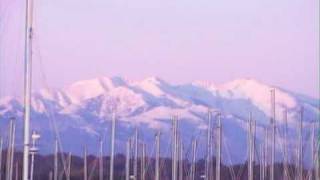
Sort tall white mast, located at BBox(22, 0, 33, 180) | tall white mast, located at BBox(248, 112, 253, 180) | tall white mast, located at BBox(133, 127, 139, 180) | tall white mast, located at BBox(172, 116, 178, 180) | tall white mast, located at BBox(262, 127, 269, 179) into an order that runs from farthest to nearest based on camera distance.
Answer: tall white mast, located at BBox(133, 127, 139, 180) → tall white mast, located at BBox(172, 116, 178, 180) → tall white mast, located at BBox(262, 127, 269, 179) → tall white mast, located at BBox(248, 112, 253, 180) → tall white mast, located at BBox(22, 0, 33, 180)

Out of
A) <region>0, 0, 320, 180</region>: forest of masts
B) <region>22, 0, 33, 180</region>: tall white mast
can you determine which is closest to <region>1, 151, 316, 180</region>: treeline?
<region>0, 0, 320, 180</region>: forest of masts

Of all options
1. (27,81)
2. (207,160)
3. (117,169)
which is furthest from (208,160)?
(27,81)

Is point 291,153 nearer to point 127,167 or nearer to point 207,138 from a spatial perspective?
point 207,138

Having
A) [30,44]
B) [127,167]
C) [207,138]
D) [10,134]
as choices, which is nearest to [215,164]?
[207,138]

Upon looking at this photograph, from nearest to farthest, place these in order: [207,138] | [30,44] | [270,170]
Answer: [30,44] < [270,170] < [207,138]

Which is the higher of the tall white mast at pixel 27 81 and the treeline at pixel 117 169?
the tall white mast at pixel 27 81

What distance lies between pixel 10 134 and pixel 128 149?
5.61 meters

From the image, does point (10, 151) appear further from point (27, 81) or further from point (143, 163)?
point (27, 81)

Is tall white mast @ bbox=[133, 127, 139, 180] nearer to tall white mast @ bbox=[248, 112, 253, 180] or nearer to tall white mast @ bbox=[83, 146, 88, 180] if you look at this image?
tall white mast @ bbox=[83, 146, 88, 180]

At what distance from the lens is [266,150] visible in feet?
92.9

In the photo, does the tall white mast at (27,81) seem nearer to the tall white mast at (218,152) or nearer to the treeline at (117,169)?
the treeline at (117,169)

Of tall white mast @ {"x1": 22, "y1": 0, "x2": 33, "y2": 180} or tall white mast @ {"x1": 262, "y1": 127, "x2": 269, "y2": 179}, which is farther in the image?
tall white mast @ {"x1": 262, "y1": 127, "x2": 269, "y2": 179}

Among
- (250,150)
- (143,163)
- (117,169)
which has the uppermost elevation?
(250,150)

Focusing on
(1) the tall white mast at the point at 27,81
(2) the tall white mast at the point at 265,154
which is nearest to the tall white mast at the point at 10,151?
(2) the tall white mast at the point at 265,154
